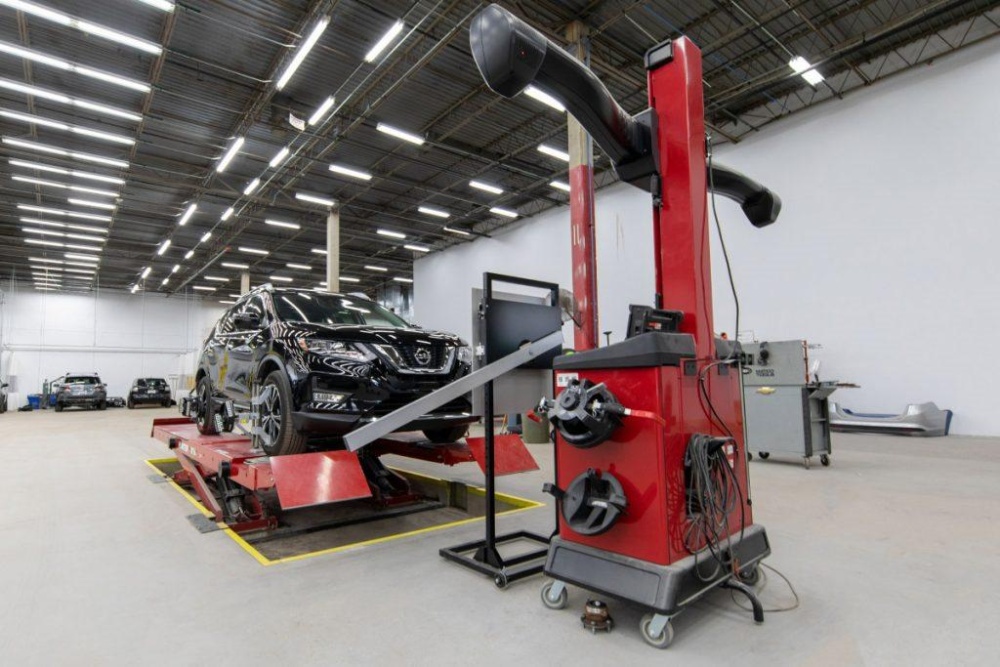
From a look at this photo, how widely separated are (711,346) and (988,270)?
28.4ft

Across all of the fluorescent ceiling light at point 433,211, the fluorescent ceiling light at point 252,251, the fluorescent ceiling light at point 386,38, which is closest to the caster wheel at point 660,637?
the fluorescent ceiling light at point 386,38

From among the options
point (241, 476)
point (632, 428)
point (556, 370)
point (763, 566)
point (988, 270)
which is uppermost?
point (988, 270)

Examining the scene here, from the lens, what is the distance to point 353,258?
21281 mm

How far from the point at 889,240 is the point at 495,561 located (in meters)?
9.48

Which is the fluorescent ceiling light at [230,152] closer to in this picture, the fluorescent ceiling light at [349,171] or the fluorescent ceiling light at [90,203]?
the fluorescent ceiling light at [349,171]

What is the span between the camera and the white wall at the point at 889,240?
317 inches

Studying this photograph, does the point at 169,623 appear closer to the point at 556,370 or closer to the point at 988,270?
the point at 556,370

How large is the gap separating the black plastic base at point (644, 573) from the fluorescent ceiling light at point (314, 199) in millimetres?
13326

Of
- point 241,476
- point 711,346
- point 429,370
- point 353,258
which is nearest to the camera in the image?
point 711,346

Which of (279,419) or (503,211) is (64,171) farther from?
(279,419)

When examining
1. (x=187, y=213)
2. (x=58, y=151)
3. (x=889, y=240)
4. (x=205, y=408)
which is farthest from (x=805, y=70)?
(x=187, y=213)

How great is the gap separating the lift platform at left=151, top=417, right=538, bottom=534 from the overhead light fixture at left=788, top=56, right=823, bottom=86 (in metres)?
8.58

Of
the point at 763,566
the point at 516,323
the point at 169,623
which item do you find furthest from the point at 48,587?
the point at 763,566

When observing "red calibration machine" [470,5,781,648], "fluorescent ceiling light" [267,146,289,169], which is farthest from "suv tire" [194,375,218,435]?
"fluorescent ceiling light" [267,146,289,169]
